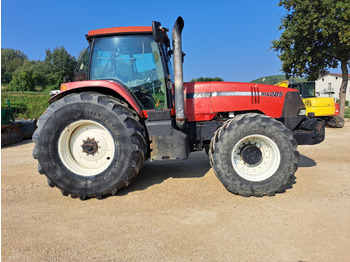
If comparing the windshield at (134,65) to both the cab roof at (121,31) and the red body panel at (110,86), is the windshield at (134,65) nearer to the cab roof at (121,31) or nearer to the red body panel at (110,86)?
the cab roof at (121,31)

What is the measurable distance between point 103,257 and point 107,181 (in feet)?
4.17

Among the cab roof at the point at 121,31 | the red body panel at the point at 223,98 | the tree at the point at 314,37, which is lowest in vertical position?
the red body panel at the point at 223,98

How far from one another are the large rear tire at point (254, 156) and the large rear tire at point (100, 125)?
1.13 metres

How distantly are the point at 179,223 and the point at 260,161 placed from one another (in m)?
1.59

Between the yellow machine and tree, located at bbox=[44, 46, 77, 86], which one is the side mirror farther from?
tree, located at bbox=[44, 46, 77, 86]

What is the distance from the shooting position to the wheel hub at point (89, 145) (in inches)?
134

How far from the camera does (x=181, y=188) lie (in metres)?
3.64

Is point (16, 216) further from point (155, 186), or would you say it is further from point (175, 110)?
point (175, 110)

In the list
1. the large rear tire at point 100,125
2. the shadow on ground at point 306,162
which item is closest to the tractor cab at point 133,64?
the large rear tire at point 100,125

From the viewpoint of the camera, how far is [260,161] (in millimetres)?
3486

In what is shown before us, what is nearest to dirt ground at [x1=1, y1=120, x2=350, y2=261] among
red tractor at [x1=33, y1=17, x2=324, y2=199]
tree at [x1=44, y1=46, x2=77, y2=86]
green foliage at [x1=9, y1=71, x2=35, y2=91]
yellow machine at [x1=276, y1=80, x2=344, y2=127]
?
red tractor at [x1=33, y1=17, x2=324, y2=199]

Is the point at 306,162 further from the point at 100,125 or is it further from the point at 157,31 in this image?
the point at 100,125

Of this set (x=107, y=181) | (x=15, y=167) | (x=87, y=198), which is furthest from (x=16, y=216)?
(x=15, y=167)

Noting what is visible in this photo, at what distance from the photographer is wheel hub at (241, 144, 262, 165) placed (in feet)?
11.3
